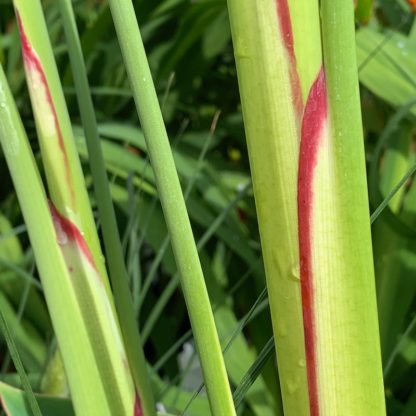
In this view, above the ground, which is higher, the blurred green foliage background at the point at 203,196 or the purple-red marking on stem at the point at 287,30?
the purple-red marking on stem at the point at 287,30

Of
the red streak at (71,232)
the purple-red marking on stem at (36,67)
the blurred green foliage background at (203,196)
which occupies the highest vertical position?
the purple-red marking on stem at (36,67)

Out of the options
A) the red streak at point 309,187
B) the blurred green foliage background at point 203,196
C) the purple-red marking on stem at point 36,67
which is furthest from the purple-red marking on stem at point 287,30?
the blurred green foliage background at point 203,196

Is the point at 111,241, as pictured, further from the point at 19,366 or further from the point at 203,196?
the point at 203,196

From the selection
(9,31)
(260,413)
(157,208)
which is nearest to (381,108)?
(157,208)

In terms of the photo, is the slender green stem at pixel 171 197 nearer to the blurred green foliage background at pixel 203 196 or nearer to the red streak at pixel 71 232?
the red streak at pixel 71 232

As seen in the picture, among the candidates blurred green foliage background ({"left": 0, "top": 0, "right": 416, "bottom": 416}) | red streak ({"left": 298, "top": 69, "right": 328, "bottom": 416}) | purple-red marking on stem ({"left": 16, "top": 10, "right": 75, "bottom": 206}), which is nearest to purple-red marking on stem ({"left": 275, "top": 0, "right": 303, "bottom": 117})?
red streak ({"left": 298, "top": 69, "right": 328, "bottom": 416})

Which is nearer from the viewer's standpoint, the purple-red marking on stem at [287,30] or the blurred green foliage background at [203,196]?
the purple-red marking on stem at [287,30]
